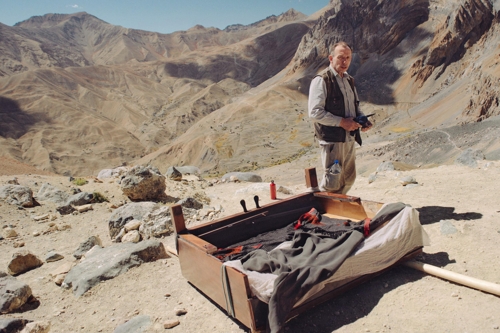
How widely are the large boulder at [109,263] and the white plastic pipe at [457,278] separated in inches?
106

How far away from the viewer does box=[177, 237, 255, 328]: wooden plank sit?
256 cm

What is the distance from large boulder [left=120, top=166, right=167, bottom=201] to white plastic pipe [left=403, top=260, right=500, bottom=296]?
5.84m

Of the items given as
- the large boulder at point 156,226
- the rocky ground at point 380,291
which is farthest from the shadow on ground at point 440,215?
the large boulder at point 156,226

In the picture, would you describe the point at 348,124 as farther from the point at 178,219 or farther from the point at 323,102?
the point at 178,219

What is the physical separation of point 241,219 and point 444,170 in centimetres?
459

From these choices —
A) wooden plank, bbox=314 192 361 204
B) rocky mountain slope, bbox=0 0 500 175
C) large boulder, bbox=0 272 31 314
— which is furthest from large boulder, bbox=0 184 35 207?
rocky mountain slope, bbox=0 0 500 175

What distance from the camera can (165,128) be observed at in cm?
4425

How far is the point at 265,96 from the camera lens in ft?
116

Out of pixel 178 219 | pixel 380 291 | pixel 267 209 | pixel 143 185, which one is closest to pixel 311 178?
pixel 267 209

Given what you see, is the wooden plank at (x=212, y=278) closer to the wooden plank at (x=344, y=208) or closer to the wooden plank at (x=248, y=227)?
the wooden plank at (x=248, y=227)

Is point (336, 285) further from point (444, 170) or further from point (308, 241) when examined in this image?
point (444, 170)

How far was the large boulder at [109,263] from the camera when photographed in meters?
4.03

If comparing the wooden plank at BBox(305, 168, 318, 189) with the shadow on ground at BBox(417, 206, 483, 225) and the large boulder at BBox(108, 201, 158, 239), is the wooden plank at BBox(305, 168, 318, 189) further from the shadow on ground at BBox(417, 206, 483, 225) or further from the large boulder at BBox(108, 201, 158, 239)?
the large boulder at BBox(108, 201, 158, 239)

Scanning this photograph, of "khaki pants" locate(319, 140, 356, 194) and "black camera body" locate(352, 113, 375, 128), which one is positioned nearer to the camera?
"black camera body" locate(352, 113, 375, 128)
